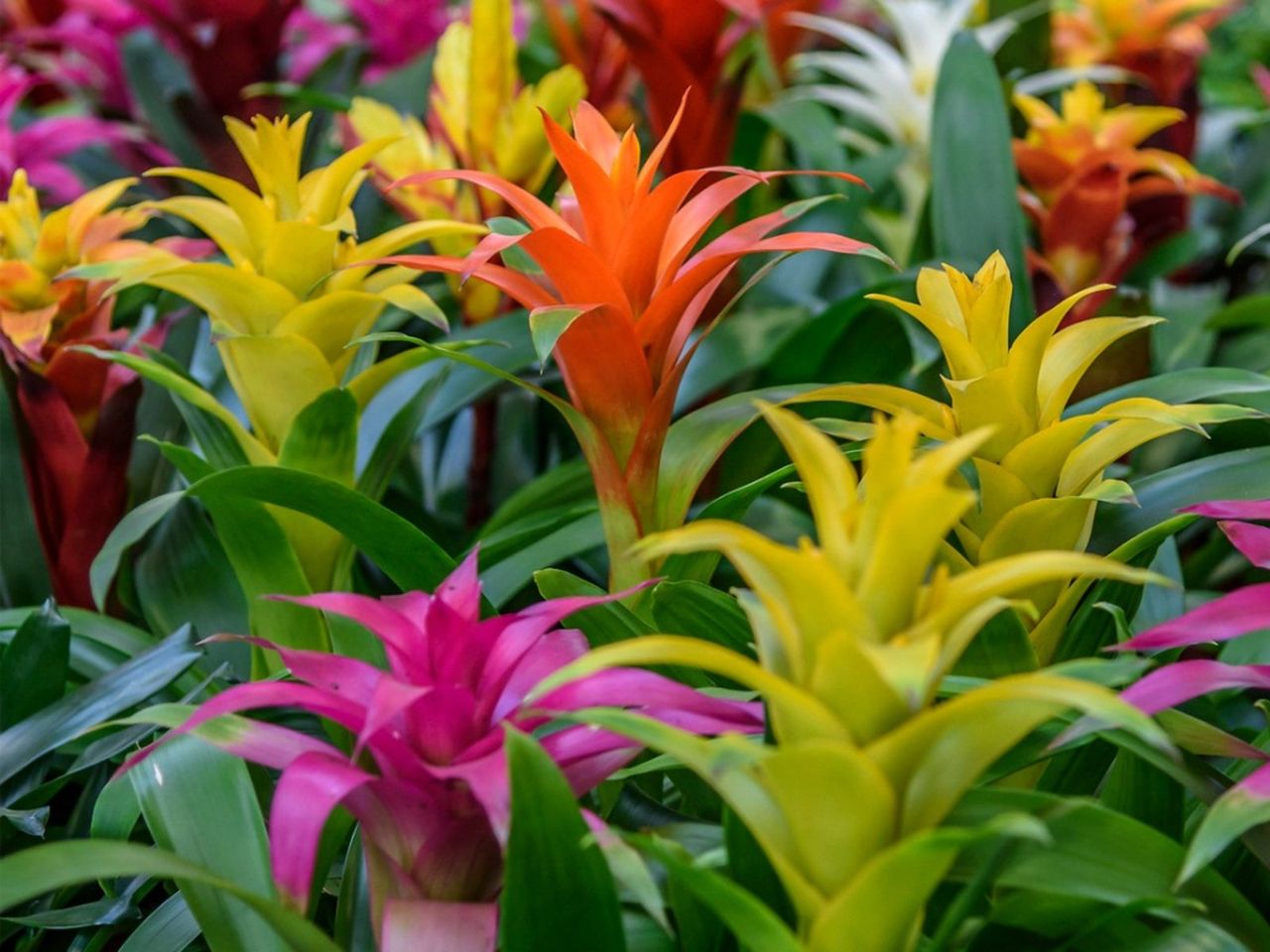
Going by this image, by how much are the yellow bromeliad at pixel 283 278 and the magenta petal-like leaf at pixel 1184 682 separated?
1.77ft

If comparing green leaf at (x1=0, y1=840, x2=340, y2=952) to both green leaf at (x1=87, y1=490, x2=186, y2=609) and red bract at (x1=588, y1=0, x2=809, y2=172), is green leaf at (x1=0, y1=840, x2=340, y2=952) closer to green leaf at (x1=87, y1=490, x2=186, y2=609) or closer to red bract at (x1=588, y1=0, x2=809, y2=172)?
green leaf at (x1=87, y1=490, x2=186, y2=609)

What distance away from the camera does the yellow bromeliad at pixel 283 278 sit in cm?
89

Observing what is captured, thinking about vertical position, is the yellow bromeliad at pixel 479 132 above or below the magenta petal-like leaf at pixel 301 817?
above

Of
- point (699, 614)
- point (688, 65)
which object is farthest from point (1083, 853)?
point (688, 65)

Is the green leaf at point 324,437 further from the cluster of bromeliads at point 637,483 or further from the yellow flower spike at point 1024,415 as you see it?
the yellow flower spike at point 1024,415

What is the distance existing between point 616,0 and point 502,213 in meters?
0.29

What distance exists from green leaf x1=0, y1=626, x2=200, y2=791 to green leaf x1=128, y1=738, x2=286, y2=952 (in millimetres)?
102

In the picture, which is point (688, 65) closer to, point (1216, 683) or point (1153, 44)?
point (1153, 44)

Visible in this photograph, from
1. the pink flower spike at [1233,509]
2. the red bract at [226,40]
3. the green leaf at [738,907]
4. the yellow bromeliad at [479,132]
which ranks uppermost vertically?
the red bract at [226,40]

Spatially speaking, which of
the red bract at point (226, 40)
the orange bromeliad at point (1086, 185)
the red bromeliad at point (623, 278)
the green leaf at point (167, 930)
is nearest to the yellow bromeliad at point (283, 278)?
the red bromeliad at point (623, 278)

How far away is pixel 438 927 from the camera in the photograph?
0.59 meters

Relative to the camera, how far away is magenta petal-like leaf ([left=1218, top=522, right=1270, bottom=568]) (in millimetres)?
719

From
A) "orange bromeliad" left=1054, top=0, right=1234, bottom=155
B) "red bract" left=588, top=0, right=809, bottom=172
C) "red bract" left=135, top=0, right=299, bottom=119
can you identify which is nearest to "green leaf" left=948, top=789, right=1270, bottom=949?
"red bract" left=588, top=0, right=809, bottom=172

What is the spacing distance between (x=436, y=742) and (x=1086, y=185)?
3.19 ft
